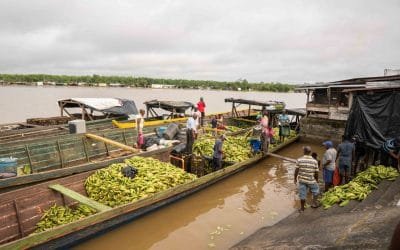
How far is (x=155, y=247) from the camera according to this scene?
686 centimetres

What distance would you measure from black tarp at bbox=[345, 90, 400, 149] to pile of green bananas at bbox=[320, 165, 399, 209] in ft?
5.72

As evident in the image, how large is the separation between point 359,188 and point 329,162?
1.06m

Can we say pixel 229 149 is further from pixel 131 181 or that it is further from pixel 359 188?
pixel 359 188

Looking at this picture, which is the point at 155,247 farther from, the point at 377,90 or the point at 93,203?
the point at 377,90

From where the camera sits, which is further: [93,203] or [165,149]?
[165,149]

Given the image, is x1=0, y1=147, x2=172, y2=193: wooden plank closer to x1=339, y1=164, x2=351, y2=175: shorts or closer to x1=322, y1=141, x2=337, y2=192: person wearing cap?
x1=322, y1=141, x2=337, y2=192: person wearing cap

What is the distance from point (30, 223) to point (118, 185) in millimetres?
2019

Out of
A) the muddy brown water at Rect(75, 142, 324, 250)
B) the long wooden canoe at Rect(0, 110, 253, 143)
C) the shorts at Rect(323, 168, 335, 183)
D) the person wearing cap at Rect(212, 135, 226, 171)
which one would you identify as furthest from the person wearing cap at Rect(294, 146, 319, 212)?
the long wooden canoe at Rect(0, 110, 253, 143)

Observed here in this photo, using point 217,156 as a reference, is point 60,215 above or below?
below

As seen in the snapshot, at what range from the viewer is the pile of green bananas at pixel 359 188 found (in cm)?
712

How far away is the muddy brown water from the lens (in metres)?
Answer: 6.94

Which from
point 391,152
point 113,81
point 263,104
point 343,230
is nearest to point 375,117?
point 391,152

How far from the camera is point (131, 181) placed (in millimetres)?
7820

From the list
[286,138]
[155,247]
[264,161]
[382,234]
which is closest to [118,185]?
[155,247]
